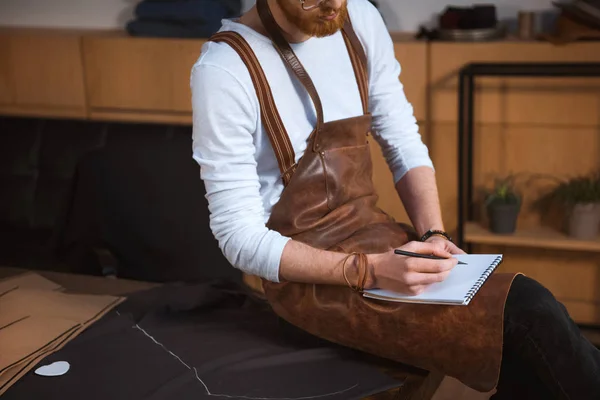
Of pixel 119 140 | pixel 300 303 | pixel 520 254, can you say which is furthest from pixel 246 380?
pixel 520 254

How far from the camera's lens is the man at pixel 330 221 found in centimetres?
161

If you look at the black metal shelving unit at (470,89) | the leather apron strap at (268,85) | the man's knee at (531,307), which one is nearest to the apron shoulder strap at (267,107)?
the leather apron strap at (268,85)

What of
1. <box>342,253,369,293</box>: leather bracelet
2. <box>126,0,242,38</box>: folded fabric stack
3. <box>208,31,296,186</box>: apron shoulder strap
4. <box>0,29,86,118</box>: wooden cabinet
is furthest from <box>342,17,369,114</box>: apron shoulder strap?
<box>0,29,86,118</box>: wooden cabinet

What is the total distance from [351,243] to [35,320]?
786 mm

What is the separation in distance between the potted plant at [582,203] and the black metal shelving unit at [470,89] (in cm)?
33

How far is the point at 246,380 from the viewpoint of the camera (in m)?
1.79

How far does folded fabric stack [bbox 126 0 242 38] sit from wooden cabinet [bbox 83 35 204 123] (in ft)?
0.17

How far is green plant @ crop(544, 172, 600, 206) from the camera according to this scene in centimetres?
296

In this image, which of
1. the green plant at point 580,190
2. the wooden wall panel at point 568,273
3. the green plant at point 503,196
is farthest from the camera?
the wooden wall panel at point 568,273

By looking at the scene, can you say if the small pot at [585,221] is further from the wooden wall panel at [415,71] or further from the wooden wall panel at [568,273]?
the wooden wall panel at [415,71]

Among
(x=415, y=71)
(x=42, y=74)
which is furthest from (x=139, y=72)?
(x=415, y=71)

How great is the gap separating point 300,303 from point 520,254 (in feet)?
5.60

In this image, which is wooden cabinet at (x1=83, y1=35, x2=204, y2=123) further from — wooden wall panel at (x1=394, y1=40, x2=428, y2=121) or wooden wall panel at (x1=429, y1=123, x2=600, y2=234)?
wooden wall panel at (x1=429, y1=123, x2=600, y2=234)

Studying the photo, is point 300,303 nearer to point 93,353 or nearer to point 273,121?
point 273,121
